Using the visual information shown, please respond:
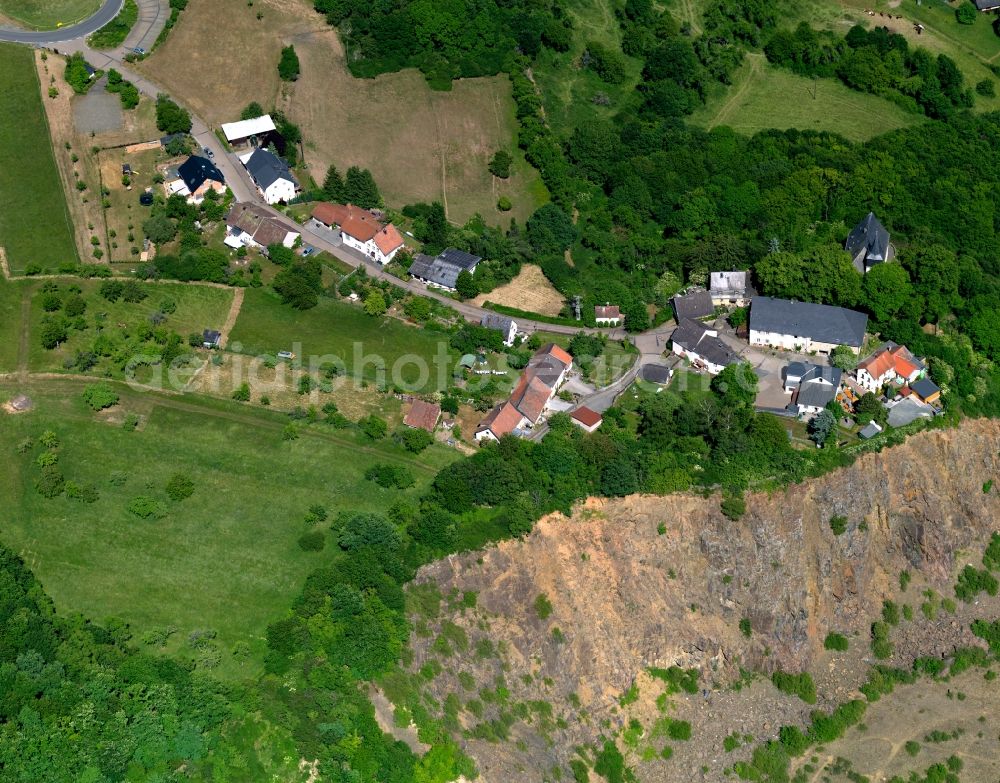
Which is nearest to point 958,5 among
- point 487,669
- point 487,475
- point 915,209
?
point 915,209

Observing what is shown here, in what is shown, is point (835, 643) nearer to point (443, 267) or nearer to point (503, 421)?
point (503, 421)

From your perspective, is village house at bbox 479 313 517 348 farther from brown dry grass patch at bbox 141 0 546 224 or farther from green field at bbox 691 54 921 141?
Answer: green field at bbox 691 54 921 141

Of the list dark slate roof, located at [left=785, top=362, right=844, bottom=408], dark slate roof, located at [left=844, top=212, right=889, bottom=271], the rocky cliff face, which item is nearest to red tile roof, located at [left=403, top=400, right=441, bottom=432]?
the rocky cliff face

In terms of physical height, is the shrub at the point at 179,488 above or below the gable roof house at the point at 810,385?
below

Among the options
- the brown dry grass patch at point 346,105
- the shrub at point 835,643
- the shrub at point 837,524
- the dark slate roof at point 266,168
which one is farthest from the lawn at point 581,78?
the shrub at point 835,643

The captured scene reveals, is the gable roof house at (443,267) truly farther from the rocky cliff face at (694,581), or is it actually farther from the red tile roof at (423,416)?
the rocky cliff face at (694,581)

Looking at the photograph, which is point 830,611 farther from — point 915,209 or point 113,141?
point 113,141
